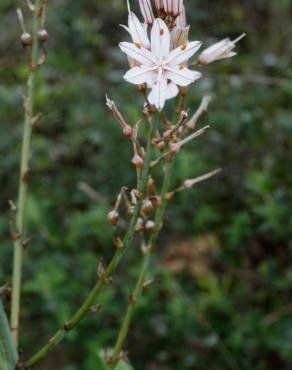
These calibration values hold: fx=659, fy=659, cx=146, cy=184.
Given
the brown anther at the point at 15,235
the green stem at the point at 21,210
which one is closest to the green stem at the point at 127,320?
the green stem at the point at 21,210

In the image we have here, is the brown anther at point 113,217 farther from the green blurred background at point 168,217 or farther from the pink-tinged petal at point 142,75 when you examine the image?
the green blurred background at point 168,217

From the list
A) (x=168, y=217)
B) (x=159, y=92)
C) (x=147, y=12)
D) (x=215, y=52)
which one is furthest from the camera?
(x=168, y=217)

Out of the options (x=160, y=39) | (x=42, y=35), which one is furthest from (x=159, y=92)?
(x=42, y=35)

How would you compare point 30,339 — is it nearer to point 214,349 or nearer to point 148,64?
point 214,349

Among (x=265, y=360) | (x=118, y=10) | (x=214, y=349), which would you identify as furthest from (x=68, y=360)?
(x=118, y=10)

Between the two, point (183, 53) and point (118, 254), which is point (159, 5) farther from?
point (118, 254)

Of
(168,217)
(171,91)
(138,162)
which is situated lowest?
(168,217)
